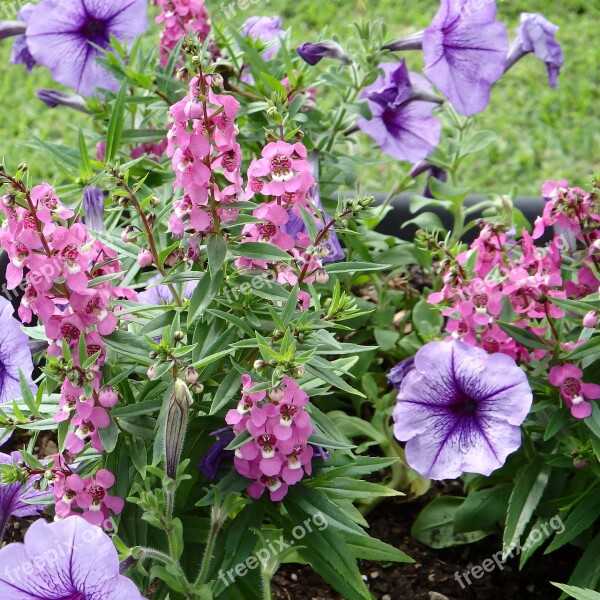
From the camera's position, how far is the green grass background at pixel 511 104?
2855 millimetres

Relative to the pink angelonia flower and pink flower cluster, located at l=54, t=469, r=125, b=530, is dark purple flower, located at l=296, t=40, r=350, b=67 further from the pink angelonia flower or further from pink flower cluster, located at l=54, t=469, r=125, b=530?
pink flower cluster, located at l=54, t=469, r=125, b=530

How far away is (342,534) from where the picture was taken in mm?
1268

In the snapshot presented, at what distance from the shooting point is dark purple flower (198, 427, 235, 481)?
3.83 ft

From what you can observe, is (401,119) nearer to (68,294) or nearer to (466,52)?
(466,52)

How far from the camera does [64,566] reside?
3.34ft

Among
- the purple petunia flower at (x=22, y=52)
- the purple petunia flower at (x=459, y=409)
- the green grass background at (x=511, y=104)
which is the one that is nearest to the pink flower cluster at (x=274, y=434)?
the purple petunia flower at (x=459, y=409)

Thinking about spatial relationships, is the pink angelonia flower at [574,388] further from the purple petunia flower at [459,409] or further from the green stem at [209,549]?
the green stem at [209,549]

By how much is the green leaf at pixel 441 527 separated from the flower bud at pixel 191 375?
26.5 inches

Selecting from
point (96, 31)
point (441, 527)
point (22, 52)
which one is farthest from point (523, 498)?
point (22, 52)

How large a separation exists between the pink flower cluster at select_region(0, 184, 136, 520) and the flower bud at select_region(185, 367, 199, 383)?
0.10m

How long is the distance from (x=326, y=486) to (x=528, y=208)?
39.0 inches

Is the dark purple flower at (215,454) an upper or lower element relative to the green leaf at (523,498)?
upper

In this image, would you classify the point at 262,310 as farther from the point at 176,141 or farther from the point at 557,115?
the point at 557,115

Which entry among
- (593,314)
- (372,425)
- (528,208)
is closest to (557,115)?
(528,208)
